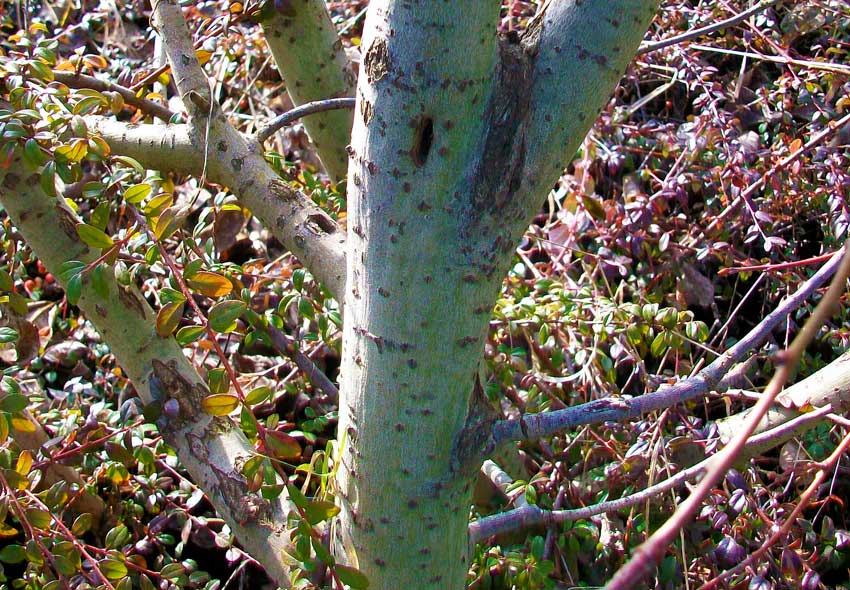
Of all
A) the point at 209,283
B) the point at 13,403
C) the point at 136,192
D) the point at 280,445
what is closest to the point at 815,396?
the point at 280,445

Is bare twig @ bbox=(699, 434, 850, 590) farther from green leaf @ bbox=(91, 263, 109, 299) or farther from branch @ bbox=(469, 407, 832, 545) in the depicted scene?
green leaf @ bbox=(91, 263, 109, 299)

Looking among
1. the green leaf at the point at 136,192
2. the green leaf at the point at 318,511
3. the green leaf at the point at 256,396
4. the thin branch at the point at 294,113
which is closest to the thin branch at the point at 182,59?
the thin branch at the point at 294,113

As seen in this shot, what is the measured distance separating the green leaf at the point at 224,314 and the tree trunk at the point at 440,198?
16 centimetres

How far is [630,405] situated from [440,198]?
399mm

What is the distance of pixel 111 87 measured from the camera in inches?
60.6

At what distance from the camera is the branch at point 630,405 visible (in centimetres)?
107

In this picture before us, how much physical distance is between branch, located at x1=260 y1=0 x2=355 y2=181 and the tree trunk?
91 cm

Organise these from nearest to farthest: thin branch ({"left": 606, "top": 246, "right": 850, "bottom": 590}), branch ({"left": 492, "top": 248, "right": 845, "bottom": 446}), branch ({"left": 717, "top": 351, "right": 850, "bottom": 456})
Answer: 1. thin branch ({"left": 606, "top": 246, "right": 850, "bottom": 590})
2. branch ({"left": 492, "top": 248, "right": 845, "bottom": 446})
3. branch ({"left": 717, "top": 351, "right": 850, "bottom": 456})

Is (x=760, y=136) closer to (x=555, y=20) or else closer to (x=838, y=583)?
(x=838, y=583)

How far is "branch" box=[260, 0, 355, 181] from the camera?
5.95 ft

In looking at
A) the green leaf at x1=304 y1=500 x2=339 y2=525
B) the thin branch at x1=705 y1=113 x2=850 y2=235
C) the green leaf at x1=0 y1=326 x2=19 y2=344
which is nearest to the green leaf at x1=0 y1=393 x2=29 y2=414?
the green leaf at x1=0 y1=326 x2=19 y2=344

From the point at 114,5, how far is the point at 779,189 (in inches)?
92.1

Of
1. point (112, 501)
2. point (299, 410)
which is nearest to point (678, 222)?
point (299, 410)

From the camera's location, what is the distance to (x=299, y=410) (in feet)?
6.63
